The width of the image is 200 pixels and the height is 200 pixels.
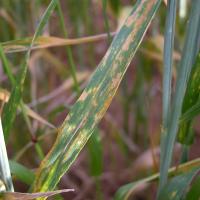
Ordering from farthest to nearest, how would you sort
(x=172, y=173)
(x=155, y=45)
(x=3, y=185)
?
1. (x=155, y=45)
2. (x=172, y=173)
3. (x=3, y=185)

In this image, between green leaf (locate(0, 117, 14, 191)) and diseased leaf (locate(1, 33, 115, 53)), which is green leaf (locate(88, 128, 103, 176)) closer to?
diseased leaf (locate(1, 33, 115, 53))

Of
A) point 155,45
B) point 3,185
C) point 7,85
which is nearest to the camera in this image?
point 3,185

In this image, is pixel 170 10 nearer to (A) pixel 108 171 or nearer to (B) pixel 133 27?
(B) pixel 133 27

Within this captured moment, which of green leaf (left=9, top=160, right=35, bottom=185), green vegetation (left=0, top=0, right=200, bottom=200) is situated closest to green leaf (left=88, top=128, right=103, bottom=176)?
green vegetation (left=0, top=0, right=200, bottom=200)

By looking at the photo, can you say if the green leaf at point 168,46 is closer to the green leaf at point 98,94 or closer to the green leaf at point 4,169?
the green leaf at point 98,94

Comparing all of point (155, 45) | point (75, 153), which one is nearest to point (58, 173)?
point (75, 153)
